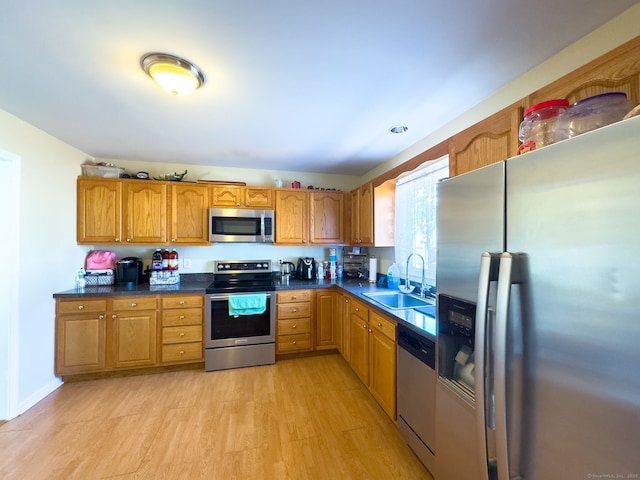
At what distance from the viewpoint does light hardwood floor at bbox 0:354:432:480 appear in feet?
5.25

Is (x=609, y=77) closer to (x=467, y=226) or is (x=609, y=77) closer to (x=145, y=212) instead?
(x=467, y=226)

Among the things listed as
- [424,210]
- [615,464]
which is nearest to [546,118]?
[615,464]

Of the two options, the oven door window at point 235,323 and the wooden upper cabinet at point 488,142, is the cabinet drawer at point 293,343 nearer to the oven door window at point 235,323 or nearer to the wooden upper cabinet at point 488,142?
the oven door window at point 235,323

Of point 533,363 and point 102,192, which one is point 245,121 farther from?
point 533,363

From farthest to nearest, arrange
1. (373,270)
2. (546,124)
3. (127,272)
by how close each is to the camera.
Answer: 1. (373,270)
2. (127,272)
3. (546,124)

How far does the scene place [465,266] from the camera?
1055 mm

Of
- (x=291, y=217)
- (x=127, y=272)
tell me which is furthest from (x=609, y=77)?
(x=127, y=272)

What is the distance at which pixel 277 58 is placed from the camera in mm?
A: 1401

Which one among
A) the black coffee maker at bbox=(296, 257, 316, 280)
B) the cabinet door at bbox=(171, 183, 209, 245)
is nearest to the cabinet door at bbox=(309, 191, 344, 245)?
the black coffee maker at bbox=(296, 257, 316, 280)

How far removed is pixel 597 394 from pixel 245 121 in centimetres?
241

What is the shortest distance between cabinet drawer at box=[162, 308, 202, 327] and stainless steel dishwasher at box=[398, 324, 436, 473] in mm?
2179

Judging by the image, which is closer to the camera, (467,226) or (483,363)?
(483,363)

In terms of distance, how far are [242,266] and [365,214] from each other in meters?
1.77

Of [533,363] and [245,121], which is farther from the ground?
[245,121]
